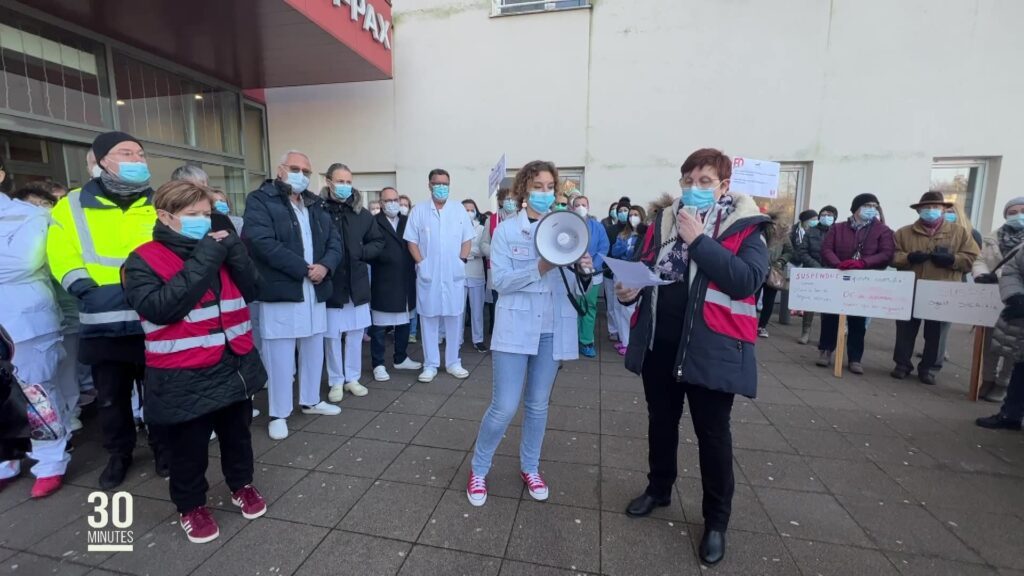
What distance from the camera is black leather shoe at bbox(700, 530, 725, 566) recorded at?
90.7 inches

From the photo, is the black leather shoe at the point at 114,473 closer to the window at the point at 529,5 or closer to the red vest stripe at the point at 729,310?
the red vest stripe at the point at 729,310

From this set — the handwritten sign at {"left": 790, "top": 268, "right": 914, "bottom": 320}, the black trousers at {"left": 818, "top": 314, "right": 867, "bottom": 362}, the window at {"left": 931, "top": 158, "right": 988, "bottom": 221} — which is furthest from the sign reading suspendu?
the window at {"left": 931, "top": 158, "right": 988, "bottom": 221}

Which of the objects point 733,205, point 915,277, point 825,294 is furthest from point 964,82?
point 733,205

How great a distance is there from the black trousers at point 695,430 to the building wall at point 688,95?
7436 mm

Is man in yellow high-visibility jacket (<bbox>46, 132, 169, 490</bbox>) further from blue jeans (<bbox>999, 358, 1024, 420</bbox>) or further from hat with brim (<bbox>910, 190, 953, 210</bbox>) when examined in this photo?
hat with brim (<bbox>910, 190, 953, 210</bbox>)

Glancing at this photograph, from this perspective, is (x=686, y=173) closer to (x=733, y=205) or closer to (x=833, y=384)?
(x=733, y=205)

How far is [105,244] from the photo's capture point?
2801 millimetres

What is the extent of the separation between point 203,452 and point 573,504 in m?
2.18

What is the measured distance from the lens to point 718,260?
2.09 meters

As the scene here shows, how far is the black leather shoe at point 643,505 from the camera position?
267 centimetres

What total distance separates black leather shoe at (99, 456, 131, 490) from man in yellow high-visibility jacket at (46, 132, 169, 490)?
0.46 m

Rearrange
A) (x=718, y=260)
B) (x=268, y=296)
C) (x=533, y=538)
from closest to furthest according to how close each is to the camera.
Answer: (x=718, y=260)
(x=533, y=538)
(x=268, y=296)

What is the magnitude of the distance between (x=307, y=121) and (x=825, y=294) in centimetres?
1084

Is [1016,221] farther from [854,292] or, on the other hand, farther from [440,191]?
[440,191]
